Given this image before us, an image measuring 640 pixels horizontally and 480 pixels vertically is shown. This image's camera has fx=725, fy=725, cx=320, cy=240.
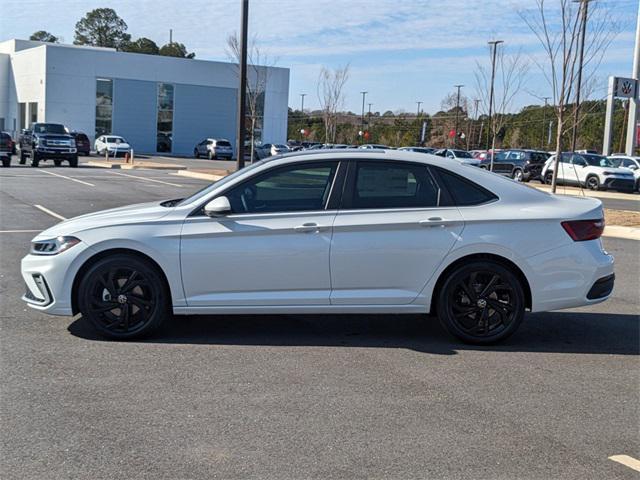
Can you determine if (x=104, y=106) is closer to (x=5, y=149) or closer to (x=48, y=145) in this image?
(x=48, y=145)

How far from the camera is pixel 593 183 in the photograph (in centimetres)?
3309

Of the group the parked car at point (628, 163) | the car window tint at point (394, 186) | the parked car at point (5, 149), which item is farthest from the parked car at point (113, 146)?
the car window tint at point (394, 186)

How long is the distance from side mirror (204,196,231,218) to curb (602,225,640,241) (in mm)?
11330

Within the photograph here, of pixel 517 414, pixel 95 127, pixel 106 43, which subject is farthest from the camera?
pixel 106 43

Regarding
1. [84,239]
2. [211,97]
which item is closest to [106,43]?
[211,97]

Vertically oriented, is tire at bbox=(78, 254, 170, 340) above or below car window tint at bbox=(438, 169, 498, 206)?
below

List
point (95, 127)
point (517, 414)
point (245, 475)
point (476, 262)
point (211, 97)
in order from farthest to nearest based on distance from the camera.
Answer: point (211, 97), point (95, 127), point (476, 262), point (517, 414), point (245, 475)

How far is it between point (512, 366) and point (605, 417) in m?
1.09

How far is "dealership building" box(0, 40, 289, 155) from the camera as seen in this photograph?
191ft

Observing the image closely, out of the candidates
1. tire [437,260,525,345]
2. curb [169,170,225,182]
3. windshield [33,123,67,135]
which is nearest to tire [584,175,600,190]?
curb [169,170,225,182]

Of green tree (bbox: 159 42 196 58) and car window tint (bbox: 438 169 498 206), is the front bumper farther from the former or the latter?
green tree (bbox: 159 42 196 58)

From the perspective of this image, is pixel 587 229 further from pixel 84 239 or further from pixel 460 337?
pixel 84 239

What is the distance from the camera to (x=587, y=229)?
6254 millimetres

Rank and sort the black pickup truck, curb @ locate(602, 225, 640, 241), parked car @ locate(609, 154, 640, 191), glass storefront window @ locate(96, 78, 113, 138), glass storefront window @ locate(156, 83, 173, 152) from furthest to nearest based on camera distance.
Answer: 1. glass storefront window @ locate(156, 83, 173, 152)
2. glass storefront window @ locate(96, 78, 113, 138)
3. the black pickup truck
4. parked car @ locate(609, 154, 640, 191)
5. curb @ locate(602, 225, 640, 241)
